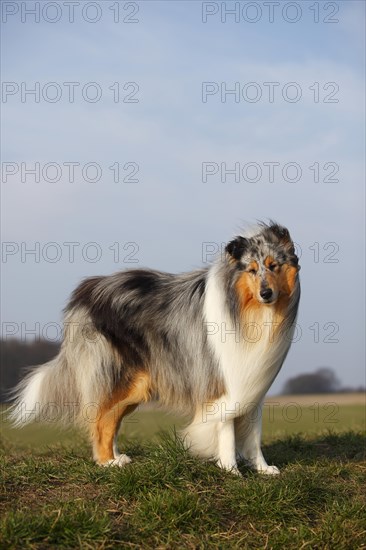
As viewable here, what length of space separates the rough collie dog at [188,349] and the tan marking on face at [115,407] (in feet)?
0.03

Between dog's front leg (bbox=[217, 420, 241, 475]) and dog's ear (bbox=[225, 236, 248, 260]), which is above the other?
dog's ear (bbox=[225, 236, 248, 260])

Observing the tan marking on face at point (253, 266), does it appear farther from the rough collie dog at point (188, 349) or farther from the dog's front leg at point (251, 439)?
the dog's front leg at point (251, 439)

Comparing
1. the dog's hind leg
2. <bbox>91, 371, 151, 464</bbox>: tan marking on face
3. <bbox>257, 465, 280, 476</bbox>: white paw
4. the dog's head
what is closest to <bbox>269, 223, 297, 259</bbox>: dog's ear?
the dog's head

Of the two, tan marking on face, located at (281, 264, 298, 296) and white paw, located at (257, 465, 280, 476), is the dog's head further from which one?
white paw, located at (257, 465, 280, 476)

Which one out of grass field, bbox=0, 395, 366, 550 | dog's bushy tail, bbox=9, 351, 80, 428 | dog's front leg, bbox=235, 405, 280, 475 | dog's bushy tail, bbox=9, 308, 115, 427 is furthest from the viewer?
Result: dog's bushy tail, bbox=9, 351, 80, 428

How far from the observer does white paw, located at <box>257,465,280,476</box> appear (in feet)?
24.7

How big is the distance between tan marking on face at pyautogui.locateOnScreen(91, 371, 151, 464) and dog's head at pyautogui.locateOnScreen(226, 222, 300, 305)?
4.93ft

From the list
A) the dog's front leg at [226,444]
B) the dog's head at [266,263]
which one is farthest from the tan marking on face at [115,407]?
the dog's head at [266,263]

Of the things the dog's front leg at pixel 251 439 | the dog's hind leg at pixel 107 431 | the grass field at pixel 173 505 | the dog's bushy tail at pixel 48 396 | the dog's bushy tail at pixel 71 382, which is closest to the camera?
the grass field at pixel 173 505

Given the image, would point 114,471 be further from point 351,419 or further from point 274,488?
point 351,419

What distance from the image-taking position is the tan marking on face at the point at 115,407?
25.9ft

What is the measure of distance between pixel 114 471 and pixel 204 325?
5.53 feet

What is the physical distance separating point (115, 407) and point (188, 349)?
38.0 inches

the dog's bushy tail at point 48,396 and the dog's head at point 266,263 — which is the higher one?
the dog's head at point 266,263
